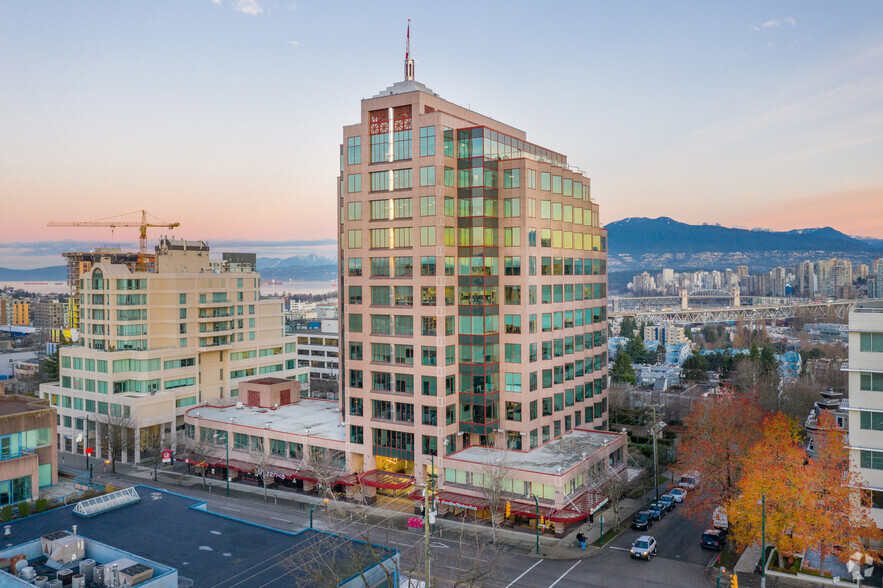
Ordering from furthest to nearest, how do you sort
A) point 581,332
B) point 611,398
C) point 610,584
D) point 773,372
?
point 773,372, point 611,398, point 581,332, point 610,584

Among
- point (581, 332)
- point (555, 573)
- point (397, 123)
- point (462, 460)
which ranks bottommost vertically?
point (555, 573)

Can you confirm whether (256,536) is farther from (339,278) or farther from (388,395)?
(339,278)

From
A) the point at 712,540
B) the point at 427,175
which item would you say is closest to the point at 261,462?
the point at 427,175

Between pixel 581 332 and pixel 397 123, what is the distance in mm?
33601

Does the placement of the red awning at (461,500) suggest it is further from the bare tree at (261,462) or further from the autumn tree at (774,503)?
the autumn tree at (774,503)

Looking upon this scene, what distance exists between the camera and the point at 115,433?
257 feet

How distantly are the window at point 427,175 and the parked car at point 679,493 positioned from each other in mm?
41406

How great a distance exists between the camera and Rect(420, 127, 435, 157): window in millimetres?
65125

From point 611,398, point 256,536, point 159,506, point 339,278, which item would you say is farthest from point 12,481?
point 611,398

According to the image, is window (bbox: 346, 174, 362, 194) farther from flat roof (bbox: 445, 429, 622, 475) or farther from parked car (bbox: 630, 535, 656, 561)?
parked car (bbox: 630, 535, 656, 561)

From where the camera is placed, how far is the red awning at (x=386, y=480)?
62656 millimetres

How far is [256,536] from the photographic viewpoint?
42.8 metres

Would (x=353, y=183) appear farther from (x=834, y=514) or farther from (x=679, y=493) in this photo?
(x=834, y=514)

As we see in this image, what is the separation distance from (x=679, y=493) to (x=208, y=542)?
48.0 meters
